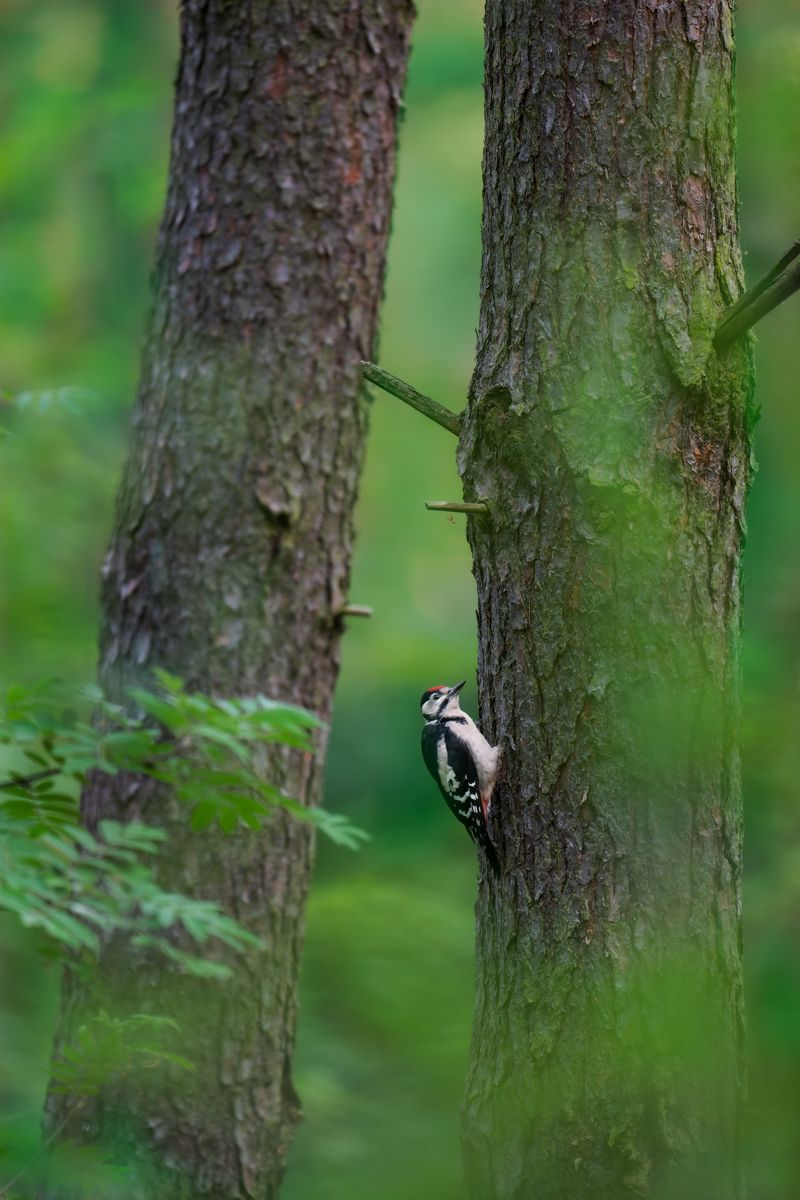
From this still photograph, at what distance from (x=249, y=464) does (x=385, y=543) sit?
10.2 meters

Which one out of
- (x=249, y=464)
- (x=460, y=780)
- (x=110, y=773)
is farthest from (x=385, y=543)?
(x=110, y=773)

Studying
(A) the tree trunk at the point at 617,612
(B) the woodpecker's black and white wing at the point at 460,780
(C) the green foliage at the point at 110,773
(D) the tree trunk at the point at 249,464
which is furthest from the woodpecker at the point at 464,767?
(D) the tree trunk at the point at 249,464

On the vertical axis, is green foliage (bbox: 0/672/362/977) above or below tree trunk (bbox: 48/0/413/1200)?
below

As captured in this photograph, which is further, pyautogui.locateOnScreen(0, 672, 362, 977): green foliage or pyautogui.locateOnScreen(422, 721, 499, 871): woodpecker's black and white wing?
pyautogui.locateOnScreen(422, 721, 499, 871): woodpecker's black and white wing

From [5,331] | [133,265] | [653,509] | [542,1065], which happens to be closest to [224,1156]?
[542,1065]

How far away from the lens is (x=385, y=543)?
1442 centimetres

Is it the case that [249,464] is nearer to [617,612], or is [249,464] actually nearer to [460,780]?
[460,780]

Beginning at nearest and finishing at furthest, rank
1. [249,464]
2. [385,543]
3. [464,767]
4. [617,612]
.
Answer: [617,612] < [464,767] < [249,464] < [385,543]

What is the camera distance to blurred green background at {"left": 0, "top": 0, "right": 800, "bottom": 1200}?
3.33 metres

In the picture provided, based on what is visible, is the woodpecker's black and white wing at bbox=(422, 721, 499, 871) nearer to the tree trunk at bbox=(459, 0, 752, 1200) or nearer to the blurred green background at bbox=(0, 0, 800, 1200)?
the tree trunk at bbox=(459, 0, 752, 1200)

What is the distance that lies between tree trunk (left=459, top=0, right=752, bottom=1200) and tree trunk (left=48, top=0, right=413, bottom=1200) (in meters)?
1.76

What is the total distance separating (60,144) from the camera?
34.9 ft

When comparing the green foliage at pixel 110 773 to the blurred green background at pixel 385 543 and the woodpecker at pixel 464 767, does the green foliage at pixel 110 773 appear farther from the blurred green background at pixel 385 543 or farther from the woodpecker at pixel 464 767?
the blurred green background at pixel 385 543

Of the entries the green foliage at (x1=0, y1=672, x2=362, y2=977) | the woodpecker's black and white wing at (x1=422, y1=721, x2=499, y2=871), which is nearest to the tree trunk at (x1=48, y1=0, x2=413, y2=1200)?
the woodpecker's black and white wing at (x1=422, y1=721, x2=499, y2=871)
